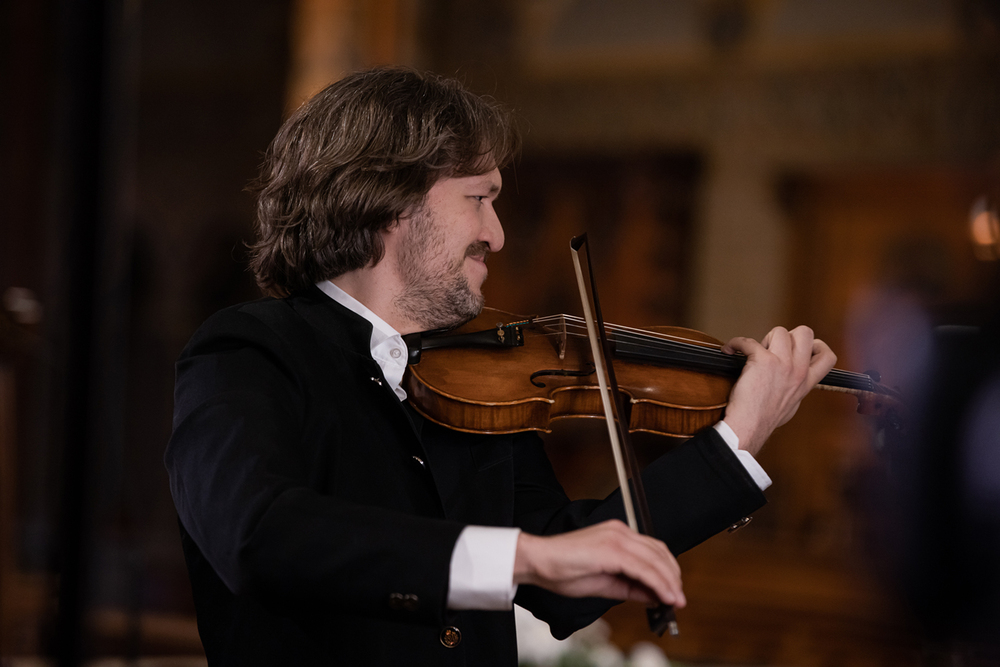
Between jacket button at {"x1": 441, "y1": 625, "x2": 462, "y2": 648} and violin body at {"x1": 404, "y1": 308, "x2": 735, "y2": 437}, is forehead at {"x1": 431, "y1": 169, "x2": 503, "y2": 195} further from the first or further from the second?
jacket button at {"x1": 441, "y1": 625, "x2": 462, "y2": 648}

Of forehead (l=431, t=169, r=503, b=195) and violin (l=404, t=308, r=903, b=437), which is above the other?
forehead (l=431, t=169, r=503, b=195)

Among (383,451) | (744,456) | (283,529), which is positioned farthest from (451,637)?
(744,456)

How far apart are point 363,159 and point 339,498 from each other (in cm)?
63

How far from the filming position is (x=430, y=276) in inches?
60.7

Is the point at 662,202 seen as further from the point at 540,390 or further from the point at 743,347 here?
the point at 540,390

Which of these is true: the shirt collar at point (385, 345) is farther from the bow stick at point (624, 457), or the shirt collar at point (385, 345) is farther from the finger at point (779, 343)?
the finger at point (779, 343)

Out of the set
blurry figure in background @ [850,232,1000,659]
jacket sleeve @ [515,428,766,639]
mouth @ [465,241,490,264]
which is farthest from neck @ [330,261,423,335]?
blurry figure in background @ [850,232,1000,659]

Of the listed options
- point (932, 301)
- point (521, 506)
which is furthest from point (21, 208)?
point (932, 301)

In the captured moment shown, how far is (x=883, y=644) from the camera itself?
511 cm

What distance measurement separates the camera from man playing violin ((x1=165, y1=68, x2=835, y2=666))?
99cm

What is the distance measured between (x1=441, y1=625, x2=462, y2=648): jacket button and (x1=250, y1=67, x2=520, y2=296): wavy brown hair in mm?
658

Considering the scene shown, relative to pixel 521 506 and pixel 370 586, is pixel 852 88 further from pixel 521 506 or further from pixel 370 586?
pixel 370 586

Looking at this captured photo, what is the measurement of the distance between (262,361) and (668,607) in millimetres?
688

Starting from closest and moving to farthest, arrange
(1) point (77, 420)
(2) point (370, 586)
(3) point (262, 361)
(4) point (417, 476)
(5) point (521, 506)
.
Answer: (1) point (77, 420) → (2) point (370, 586) → (3) point (262, 361) → (4) point (417, 476) → (5) point (521, 506)
